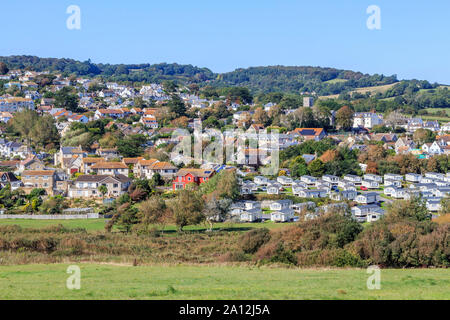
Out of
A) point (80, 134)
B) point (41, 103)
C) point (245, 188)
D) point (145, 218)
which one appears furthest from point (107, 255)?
point (41, 103)

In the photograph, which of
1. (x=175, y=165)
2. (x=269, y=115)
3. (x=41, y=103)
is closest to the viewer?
(x=175, y=165)

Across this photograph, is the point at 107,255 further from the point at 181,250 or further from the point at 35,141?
the point at 35,141

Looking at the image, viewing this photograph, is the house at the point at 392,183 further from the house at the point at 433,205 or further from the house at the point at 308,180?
the house at the point at 308,180

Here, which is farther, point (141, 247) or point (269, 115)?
point (269, 115)

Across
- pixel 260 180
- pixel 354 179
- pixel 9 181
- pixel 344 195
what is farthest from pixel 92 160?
pixel 354 179
